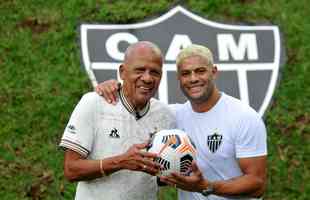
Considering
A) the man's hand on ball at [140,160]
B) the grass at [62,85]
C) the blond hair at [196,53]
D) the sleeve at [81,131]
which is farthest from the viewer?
the grass at [62,85]

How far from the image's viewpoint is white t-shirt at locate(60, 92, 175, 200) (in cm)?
523

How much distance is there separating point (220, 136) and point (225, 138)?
4 cm

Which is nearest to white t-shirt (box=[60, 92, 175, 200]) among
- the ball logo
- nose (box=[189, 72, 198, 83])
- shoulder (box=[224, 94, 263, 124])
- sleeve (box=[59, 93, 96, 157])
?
sleeve (box=[59, 93, 96, 157])

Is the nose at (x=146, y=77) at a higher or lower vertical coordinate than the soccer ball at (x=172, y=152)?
higher

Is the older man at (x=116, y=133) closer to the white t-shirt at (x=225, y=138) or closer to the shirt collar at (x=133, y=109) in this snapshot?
the shirt collar at (x=133, y=109)

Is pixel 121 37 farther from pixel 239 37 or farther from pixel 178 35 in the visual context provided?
pixel 239 37

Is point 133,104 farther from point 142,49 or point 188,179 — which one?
point 188,179

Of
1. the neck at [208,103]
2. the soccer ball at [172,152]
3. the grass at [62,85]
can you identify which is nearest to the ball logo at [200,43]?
the grass at [62,85]

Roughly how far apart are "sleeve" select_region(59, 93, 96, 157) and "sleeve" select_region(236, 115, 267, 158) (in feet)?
3.68

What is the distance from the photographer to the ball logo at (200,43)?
9531 millimetres

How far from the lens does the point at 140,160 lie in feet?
15.9

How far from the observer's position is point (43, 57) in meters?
9.79

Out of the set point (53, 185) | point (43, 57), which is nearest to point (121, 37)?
point (43, 57)

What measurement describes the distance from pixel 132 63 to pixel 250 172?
4.03 ft
